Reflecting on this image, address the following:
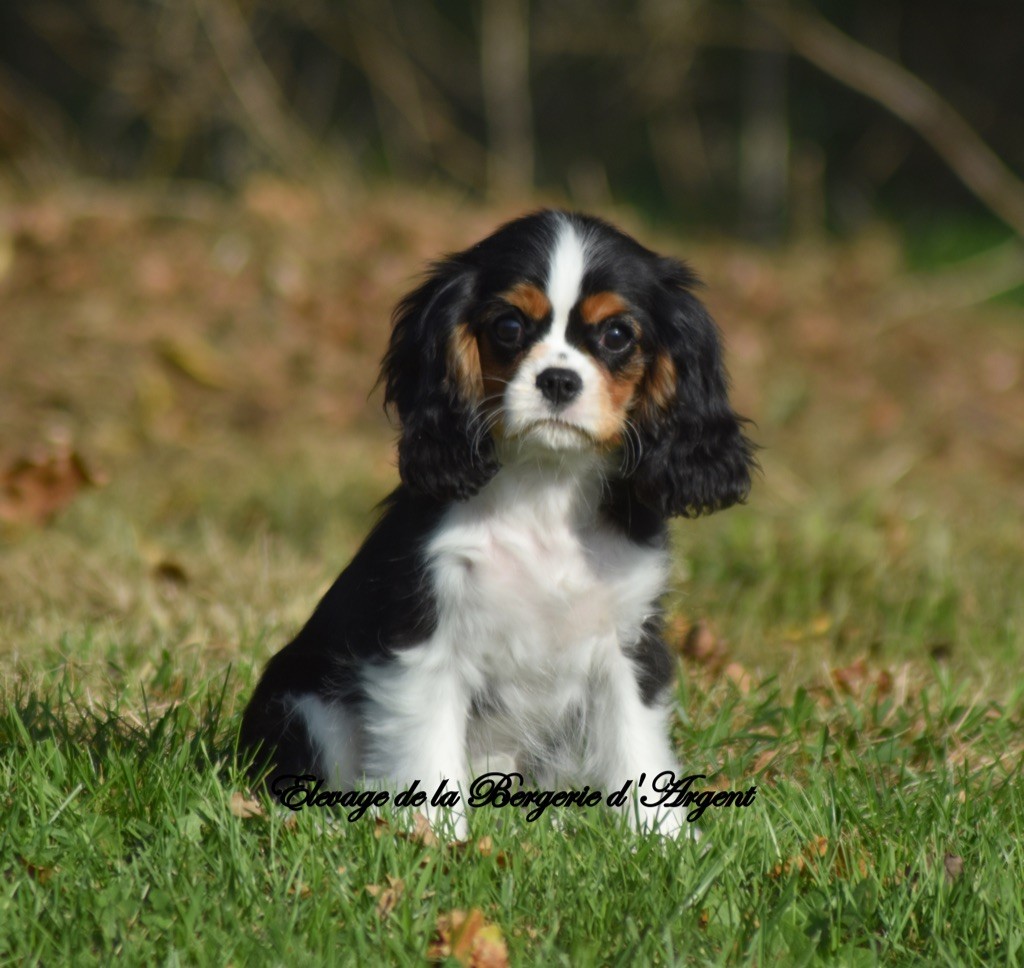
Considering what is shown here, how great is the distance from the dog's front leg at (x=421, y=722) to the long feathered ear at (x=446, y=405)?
1.33ft

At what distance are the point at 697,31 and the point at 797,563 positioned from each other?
8084 mm

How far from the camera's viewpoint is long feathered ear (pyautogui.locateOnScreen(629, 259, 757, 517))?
3.56m

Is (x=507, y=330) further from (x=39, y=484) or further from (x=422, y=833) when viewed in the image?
(x=39, y=484)

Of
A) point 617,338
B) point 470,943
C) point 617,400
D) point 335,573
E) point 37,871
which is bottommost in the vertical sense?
point 37,871

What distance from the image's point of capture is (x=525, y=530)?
→ 358 centimetres

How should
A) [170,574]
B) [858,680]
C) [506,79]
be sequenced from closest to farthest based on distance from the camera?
[858,680]
[170,574]
[506,79]

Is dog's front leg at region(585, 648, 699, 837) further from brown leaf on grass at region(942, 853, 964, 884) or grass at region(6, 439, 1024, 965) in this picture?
brown leaf on grass at region(942, 853, 964, 884)

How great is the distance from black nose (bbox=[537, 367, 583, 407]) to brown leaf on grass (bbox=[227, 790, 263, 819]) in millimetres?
1093

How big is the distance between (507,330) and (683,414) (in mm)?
508

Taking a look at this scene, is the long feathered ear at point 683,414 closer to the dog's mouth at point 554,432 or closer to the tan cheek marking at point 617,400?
the tan cheek marking at point 617,400

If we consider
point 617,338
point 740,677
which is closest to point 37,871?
point 617,338

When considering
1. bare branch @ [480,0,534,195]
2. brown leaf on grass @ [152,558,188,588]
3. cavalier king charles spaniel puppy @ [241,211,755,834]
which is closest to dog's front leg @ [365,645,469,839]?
cavalier king charles spaniel puppy @ [241,211,755,834]

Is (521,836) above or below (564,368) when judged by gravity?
below

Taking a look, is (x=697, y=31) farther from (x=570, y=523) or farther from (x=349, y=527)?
(x=570, y=523)
